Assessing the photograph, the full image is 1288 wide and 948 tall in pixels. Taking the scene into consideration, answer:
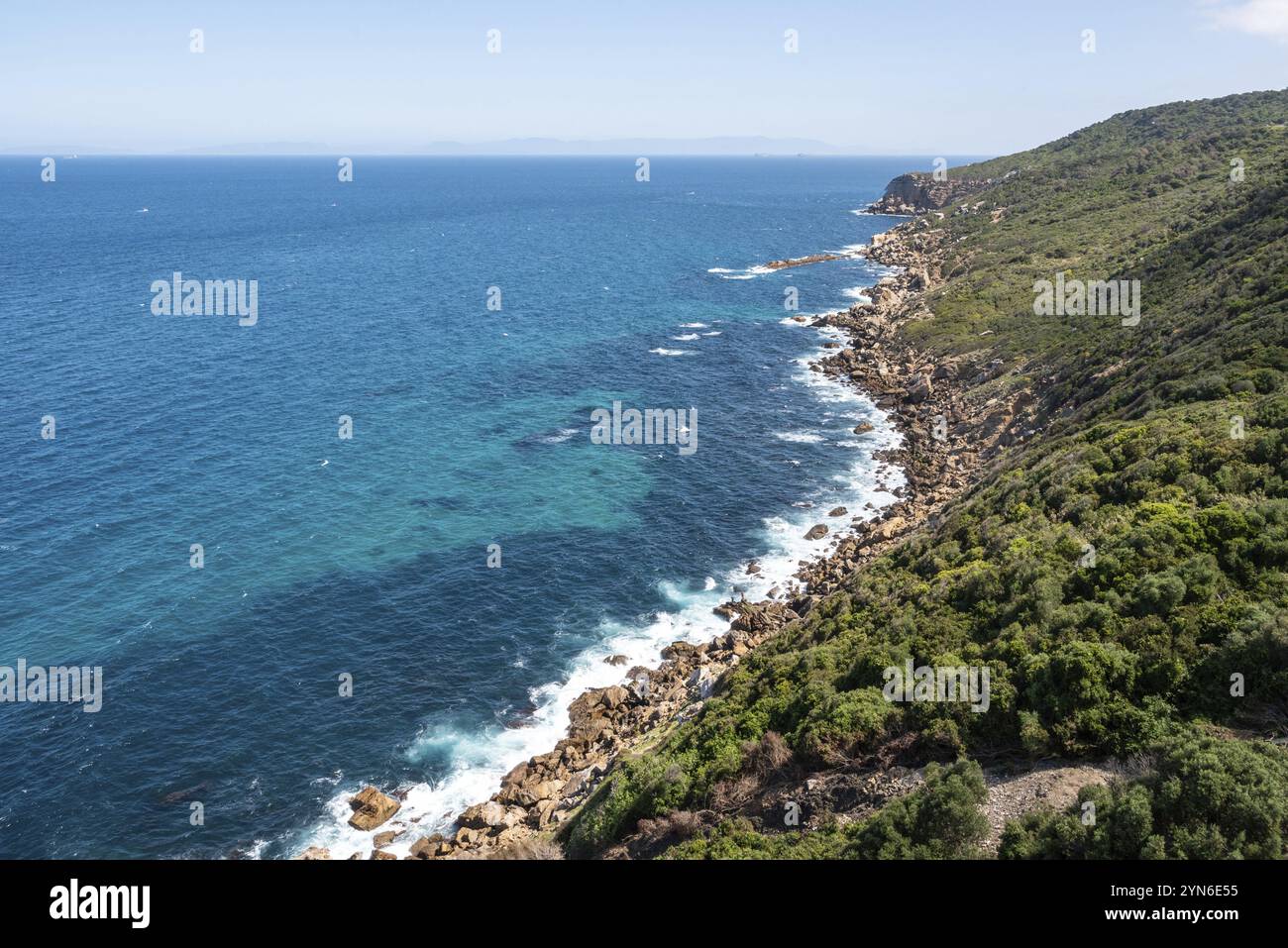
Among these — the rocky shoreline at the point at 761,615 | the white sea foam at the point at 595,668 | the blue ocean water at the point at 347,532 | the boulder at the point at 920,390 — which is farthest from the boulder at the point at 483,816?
the boulder at the point at 920,390

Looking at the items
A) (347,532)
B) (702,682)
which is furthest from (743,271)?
(702,682)

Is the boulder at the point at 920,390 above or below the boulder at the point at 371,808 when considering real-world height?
above

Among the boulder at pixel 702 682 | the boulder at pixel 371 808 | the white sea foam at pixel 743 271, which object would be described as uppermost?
the white sea foam at pixel 743 271

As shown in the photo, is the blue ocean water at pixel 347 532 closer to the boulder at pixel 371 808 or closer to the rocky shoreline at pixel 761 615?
the boulder at pixel 371 808

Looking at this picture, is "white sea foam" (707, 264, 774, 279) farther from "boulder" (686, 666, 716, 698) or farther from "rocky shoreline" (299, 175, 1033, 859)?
"boulder" (686, 666, 716, 698)

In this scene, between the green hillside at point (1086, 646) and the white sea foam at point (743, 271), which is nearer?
the green hillside at point (1086, 646)

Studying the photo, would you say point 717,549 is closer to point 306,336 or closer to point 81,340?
point 306,336

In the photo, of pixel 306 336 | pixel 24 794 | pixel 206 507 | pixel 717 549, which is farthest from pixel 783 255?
pixel 24 794

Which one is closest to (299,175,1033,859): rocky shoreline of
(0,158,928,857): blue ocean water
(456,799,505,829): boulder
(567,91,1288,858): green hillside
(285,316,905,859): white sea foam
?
(456,799,505,829): boulder
